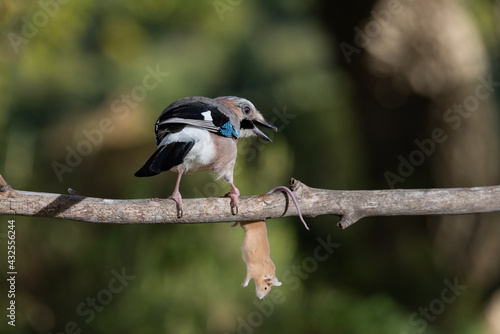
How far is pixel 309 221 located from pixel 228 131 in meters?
4.00

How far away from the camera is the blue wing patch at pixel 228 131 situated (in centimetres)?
289

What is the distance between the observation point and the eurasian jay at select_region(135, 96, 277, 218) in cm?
262

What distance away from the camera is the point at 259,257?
2812mm

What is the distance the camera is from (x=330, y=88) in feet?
25.5
